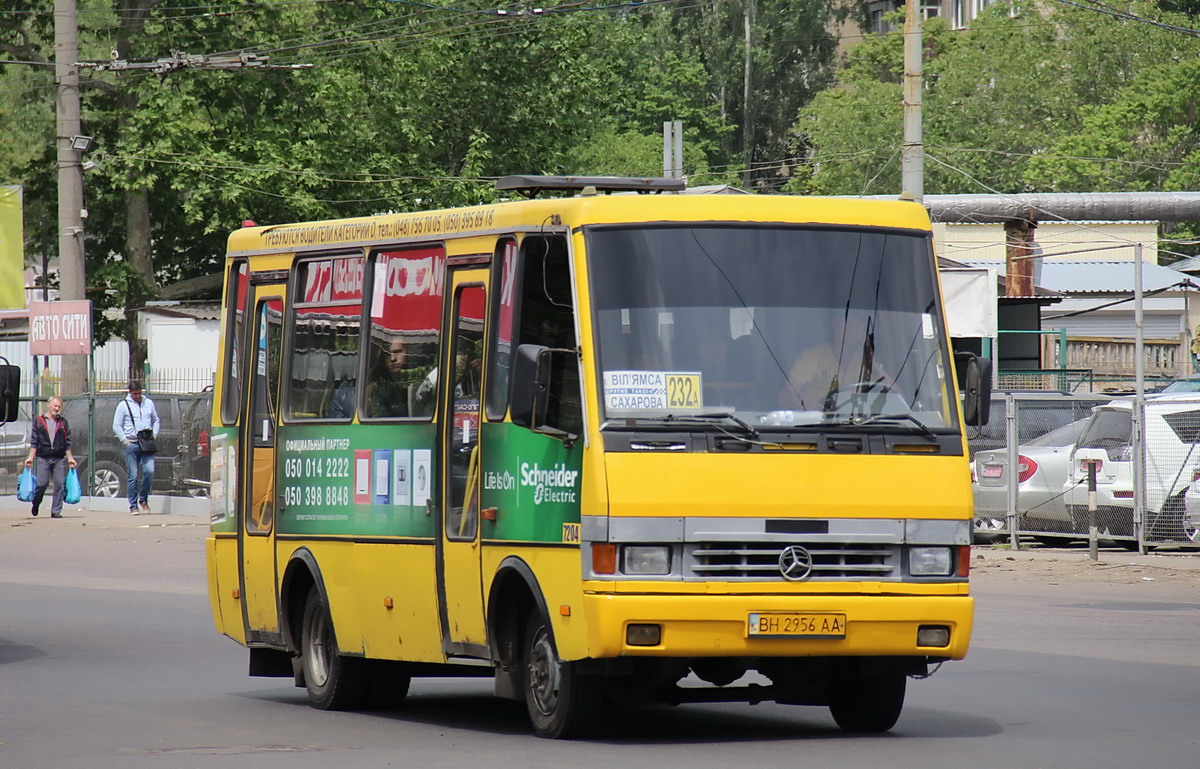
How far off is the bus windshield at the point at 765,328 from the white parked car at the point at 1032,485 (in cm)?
1467

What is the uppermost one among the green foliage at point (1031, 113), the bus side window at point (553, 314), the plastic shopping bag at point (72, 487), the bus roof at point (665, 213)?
the green foliage at point (1031, 113)

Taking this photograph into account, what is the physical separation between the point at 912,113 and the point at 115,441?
633 inches

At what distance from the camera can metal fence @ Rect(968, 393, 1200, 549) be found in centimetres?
2352

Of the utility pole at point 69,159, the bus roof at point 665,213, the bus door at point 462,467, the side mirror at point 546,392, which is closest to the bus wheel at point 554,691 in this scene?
the bus door at point 462,467

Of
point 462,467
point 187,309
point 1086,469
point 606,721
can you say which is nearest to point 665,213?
point 462,467

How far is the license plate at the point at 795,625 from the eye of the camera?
9516mm

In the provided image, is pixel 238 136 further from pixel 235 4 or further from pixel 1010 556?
pixel 1010 556

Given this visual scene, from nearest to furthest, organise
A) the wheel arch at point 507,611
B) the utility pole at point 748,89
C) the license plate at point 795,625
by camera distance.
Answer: the license plate at point 795,625
the wheel arch at point 507,611
the utility pole at point 748,89

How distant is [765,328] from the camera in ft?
32.9

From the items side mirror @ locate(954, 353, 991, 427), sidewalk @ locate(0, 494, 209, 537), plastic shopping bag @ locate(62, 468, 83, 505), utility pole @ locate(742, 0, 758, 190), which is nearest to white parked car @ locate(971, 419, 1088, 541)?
sidewalk @ locate(0, 494, 209, 537)

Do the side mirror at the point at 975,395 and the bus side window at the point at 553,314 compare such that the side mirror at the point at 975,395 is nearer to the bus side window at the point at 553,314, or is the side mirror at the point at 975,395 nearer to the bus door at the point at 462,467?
the bus side window at the point at 553,314

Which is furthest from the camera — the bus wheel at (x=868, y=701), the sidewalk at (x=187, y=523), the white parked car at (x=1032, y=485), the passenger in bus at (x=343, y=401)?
the white parked car at (x=1032, y=485)

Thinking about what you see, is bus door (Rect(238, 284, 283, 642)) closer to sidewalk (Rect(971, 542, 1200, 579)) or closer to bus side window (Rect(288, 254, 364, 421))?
Answer: bus side window (Rect(288, 254, 364, 421))

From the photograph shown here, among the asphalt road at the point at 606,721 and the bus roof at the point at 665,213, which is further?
the bus roof at the point at 665,213
